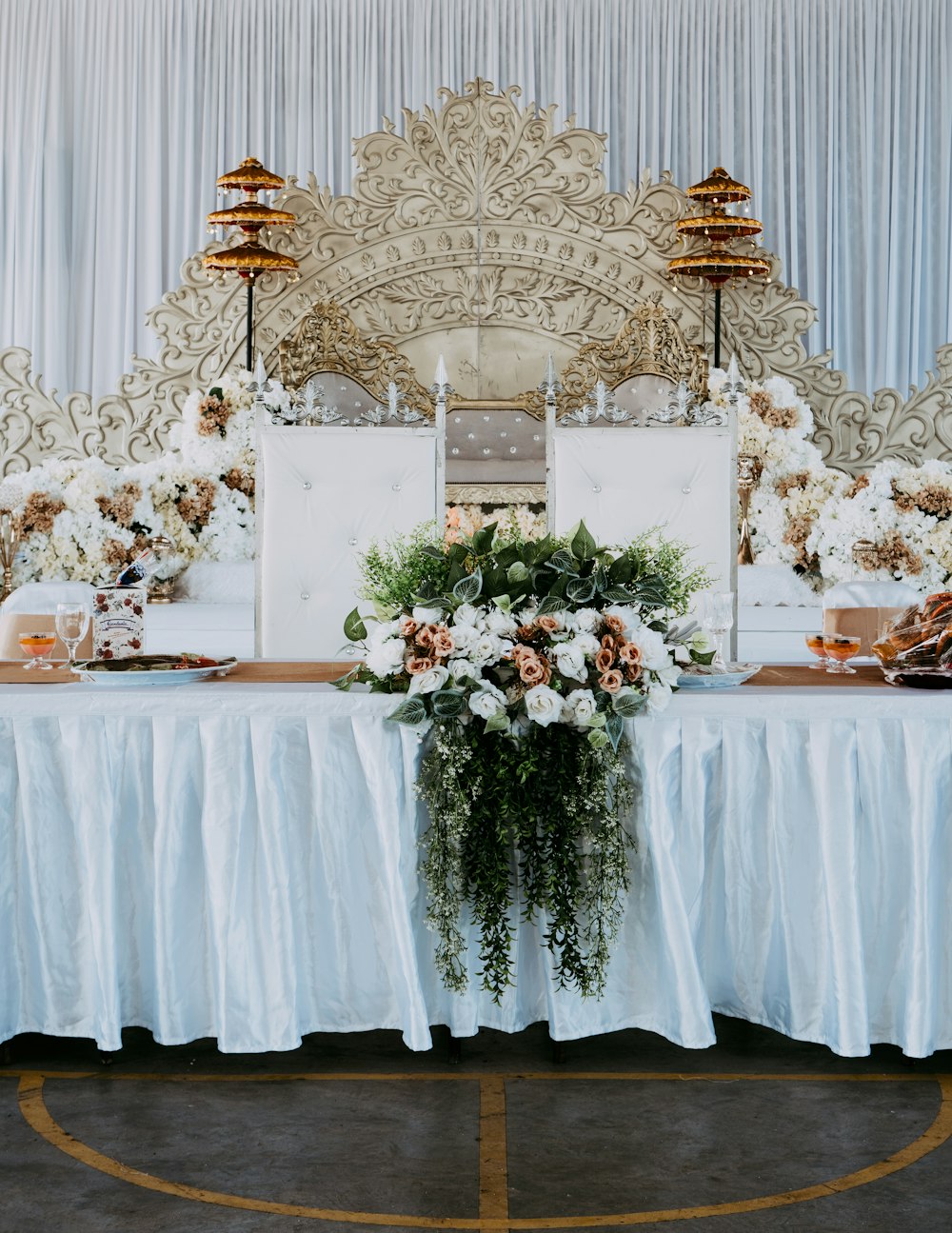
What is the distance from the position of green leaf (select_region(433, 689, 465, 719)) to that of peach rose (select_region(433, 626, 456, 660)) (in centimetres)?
5

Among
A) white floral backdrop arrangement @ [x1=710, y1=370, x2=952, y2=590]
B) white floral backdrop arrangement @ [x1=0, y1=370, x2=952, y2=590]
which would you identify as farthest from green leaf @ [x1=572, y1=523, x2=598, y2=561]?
white floral backdrop arrangement @ [x1=710, y1=370, x2=952, y2=590]

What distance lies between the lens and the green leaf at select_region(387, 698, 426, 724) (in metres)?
1.87

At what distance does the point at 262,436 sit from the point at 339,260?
9.76ft

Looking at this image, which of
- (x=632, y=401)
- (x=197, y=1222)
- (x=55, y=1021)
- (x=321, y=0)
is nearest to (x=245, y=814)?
(x=55, y=1021)

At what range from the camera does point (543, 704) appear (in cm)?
181

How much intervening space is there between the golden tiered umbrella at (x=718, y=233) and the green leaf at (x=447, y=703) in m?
3.97

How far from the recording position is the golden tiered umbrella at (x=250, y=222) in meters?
5.27

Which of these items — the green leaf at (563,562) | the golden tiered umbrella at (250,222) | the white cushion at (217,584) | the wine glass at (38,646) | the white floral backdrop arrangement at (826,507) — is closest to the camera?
the green leaf at (563,562)

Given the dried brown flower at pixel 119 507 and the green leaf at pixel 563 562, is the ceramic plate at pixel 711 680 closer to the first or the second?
the green leaf at pixel 563 562

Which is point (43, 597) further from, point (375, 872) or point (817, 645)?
point (817, 645)

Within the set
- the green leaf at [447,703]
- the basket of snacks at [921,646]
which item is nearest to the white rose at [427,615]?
the green leaf at [447,703]

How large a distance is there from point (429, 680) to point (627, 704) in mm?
283

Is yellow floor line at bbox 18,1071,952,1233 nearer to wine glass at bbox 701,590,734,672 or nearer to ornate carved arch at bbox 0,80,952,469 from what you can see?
wine glass at bbox 701,590,734,672

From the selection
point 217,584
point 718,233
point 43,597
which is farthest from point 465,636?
point 718,233
